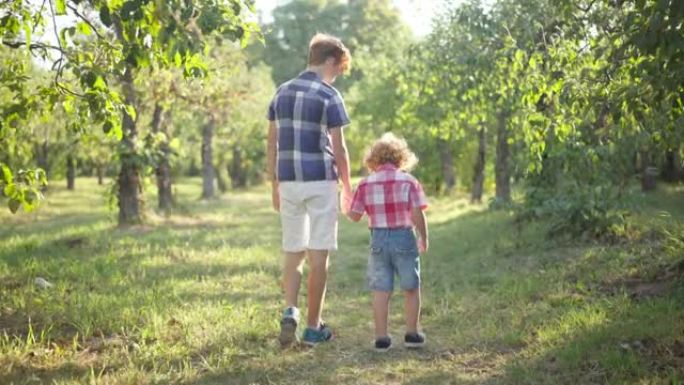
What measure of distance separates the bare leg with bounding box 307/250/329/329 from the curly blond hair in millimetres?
886

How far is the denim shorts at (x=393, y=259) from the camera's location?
5.25 meters

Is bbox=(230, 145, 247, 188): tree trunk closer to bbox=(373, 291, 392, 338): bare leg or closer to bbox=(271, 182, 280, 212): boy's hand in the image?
bbox=(271, 182, 280, 212): boy's hand

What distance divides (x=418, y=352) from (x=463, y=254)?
19.5ft

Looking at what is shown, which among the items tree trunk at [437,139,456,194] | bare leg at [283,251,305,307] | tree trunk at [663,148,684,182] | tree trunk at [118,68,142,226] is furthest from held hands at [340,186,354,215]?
tree trunk at [437,139,456,194]

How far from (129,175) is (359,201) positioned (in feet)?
32.4

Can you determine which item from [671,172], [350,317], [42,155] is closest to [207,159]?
[42,155]

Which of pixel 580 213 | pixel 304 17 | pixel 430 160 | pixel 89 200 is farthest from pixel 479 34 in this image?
pixel 304 17

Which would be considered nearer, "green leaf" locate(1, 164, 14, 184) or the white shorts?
"green leaf" locate(1, 164, 14, 184)

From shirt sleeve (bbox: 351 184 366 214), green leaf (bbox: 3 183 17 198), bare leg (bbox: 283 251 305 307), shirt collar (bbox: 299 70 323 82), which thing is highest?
shirt collar (bbox: 299 70 323 82)

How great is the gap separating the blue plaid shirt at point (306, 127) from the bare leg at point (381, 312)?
42.4 inches

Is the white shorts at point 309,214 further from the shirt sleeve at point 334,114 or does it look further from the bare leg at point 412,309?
the bare leg at point 412,309

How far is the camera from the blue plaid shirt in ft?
16.8

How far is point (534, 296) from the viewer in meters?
6.78

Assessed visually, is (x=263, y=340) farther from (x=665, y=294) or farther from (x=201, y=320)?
(x=665, y=294)
